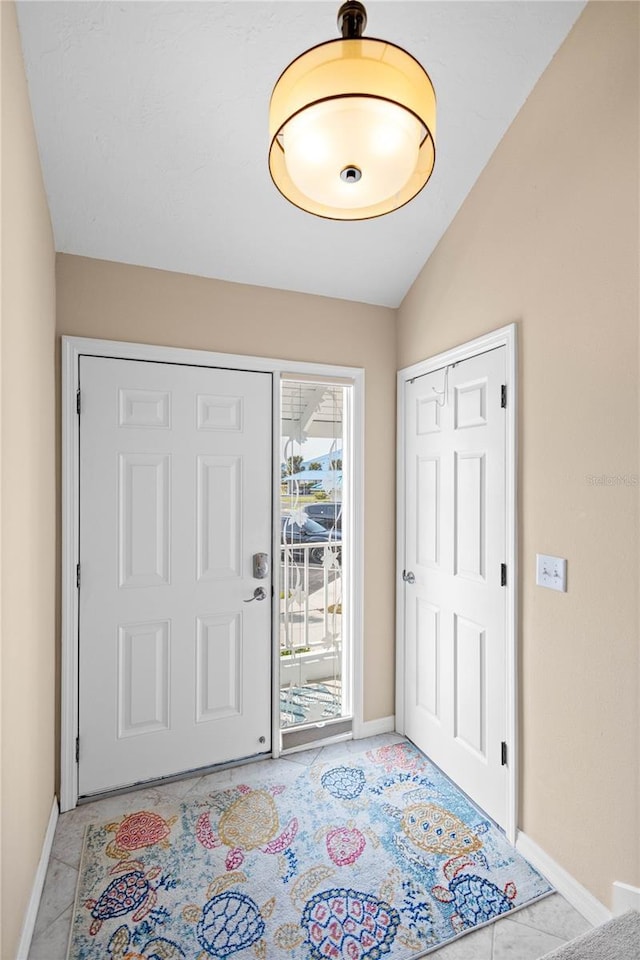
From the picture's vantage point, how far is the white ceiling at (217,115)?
151 cm

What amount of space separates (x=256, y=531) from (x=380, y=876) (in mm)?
1472

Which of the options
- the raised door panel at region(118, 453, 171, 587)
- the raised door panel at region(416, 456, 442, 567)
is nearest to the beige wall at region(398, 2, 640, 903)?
the raised door panel at region(416, 456, 442, 567)

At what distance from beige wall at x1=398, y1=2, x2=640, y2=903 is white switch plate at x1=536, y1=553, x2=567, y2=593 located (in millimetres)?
28

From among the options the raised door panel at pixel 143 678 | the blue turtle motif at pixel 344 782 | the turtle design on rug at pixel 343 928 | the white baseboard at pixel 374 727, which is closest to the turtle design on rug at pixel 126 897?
the turtle design on rug at pixel 343 928

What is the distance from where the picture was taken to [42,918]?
161 centimetres

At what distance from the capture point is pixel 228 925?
159cm

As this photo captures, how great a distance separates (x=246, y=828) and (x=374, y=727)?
3.13 ft

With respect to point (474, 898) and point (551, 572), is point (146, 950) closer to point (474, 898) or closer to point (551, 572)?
point (474, 898)

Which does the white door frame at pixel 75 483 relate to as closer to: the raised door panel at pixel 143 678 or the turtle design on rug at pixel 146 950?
the raised door panel at pixel 143 678

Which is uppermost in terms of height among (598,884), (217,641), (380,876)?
(217,641)

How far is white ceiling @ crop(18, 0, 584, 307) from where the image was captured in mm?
1507

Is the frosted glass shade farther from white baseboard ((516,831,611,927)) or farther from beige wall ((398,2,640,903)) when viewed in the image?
white baseboard ((516,831,611,927))

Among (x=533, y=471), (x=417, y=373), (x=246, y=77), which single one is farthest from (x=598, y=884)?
(x=246, y=77)

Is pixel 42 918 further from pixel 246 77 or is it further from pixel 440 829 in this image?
pixel 246 77
